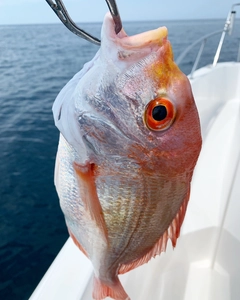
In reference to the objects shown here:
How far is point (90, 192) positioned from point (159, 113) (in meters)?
0.28

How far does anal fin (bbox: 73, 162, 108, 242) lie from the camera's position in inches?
32.7

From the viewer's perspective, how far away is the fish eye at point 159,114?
75 centimetres

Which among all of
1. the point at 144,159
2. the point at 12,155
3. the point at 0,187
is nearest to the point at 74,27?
the point at 144,159

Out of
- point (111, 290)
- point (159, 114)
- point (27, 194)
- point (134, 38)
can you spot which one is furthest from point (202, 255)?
point (27, 194)

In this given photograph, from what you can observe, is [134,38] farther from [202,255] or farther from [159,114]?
[202,255]

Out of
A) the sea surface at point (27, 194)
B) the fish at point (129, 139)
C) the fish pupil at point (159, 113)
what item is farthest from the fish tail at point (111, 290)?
the sea surface at point (27, 194)

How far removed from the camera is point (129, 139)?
79 centimetres

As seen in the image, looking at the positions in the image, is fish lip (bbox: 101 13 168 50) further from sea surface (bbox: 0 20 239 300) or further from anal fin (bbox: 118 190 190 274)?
sea surface (bbox: 0 20 239 300)

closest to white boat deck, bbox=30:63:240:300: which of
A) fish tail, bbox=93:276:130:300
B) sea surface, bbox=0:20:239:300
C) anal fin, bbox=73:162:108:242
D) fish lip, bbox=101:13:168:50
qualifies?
fish tail, bbox=93:276:130:300

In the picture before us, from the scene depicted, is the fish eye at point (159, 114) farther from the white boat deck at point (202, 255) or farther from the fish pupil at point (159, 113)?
the white boat deck at point (202, 255)

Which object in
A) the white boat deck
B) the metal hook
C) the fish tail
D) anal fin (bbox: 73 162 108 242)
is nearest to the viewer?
the metal hook

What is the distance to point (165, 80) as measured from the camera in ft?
2.49

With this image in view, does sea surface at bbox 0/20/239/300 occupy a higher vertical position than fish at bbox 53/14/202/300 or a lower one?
lower

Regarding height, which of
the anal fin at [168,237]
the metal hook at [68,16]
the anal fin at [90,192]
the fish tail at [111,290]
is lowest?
the fish tail at [111,290]
